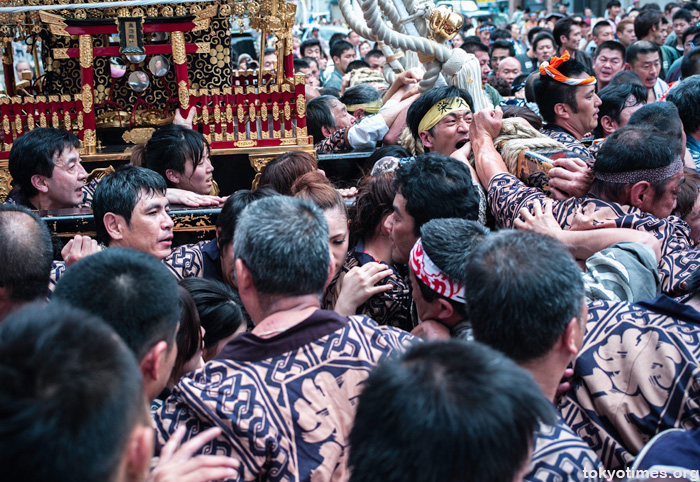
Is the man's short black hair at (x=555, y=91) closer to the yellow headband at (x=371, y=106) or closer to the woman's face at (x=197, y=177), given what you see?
the yellow headband at (x=371, y=106)

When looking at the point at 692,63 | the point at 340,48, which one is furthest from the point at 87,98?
the point at 340,48

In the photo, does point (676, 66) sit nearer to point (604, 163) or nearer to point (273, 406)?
point (604, 163)

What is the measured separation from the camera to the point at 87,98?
4895 millimetres

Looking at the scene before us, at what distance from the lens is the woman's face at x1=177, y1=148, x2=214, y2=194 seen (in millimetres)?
4012

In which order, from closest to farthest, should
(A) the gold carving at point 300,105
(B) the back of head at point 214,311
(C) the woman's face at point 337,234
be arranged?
(B) the back of head at point 214,311
(C) the woman's face at point 337,234
(A) the gold carving at point 300,105

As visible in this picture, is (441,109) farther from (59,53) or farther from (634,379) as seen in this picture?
(59,53)

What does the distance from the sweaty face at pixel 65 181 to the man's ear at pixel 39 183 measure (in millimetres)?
12

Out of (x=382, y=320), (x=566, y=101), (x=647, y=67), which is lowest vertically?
(x=382, y=320)

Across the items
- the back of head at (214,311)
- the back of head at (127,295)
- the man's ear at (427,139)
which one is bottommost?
the back of head at (214,311)

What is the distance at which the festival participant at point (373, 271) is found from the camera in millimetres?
2584

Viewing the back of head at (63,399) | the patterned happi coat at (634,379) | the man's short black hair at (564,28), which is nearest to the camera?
the back of head at (63,399)

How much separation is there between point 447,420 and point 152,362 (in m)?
0.86

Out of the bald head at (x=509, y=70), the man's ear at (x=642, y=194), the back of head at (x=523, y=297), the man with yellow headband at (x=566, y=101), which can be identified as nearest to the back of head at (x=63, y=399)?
the back of head at (x=523, y=297)

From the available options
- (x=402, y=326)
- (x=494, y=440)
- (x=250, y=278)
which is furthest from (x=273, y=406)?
(x=402, y=326)
